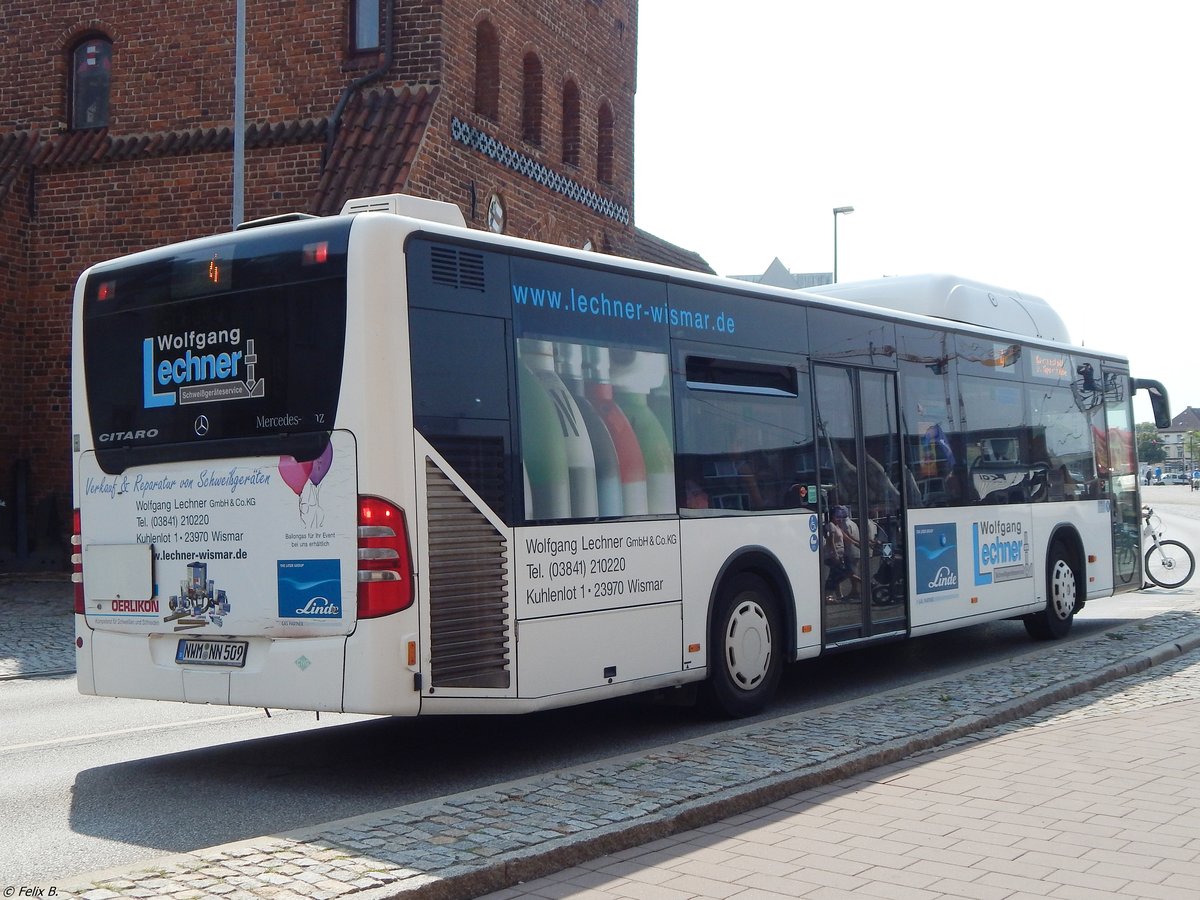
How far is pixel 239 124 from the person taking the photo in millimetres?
18344

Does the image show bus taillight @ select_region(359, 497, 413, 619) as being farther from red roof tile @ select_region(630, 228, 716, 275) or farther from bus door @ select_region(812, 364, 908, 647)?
red roof tile @ select_region(630, 228, 716, 275)

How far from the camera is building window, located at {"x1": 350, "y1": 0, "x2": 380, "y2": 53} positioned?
19688 millimetres

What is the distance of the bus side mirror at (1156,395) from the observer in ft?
53.1

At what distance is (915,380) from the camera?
12008 mm

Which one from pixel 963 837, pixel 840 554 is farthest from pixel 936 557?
pixel 963 837

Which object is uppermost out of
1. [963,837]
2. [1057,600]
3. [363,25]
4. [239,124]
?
[363,25]

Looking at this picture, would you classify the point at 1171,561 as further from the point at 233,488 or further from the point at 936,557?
the point at 233,488

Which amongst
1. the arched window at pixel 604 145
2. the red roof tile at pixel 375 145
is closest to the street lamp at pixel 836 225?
the arched window at pixel 604 145

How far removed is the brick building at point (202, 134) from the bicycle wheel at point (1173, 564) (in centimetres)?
1066

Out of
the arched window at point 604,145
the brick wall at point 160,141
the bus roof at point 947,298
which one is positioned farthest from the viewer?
the arched window at point 604,145

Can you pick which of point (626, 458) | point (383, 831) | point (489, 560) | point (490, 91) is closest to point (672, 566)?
point (626, 458)

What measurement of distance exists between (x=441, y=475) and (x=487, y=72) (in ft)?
49.0

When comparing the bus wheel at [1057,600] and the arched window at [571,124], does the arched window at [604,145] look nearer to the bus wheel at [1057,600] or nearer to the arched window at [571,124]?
the arched window at [571,124]

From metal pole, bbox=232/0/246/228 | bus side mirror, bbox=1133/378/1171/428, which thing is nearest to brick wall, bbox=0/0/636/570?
metal pole, bbox=232/0/246/228
